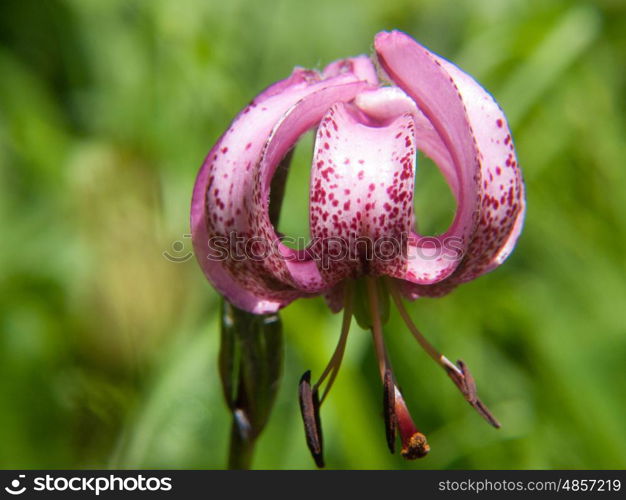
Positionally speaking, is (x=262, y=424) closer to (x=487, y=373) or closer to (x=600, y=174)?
(x=487, y=373)

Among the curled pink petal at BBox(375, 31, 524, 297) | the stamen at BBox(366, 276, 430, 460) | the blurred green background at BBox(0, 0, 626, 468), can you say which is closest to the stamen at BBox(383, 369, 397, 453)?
the stamen at BBox(366, 276, 430, 460)

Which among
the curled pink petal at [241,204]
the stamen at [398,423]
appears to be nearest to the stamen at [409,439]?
the stamen at [398,423]

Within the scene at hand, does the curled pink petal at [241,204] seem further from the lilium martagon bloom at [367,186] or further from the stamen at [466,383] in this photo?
the stamen at [466,383]

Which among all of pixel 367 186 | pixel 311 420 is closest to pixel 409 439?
pixel 311 420

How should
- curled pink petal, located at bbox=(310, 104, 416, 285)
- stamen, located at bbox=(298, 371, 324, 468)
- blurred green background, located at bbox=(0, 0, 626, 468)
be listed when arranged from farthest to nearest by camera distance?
blurred green background, located at bbox=(0, 0, 626, 468), stamen, located at bbox=(298, 371, 324, 468), curled pink petal, located at bbox=(310, 104, 416, 285)

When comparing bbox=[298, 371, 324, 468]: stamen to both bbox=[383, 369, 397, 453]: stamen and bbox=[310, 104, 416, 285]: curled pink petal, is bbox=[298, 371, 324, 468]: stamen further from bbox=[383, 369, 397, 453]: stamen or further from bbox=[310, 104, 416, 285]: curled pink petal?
bbox=[310, 104, 416, 285]: curled pink petal

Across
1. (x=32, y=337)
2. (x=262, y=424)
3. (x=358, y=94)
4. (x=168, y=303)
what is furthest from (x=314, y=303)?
(x=358, y=94)

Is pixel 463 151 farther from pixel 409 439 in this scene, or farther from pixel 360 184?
pixel 409 439
